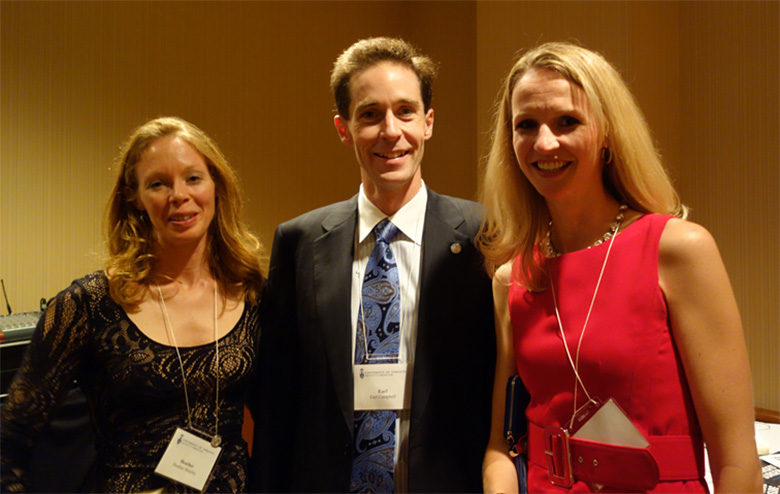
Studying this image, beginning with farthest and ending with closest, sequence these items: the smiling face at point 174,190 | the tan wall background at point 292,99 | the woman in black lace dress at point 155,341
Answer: the tan wall background at point 292,99 → the smiling face at point 174,190 → the woman in black lace dress at point 155,341

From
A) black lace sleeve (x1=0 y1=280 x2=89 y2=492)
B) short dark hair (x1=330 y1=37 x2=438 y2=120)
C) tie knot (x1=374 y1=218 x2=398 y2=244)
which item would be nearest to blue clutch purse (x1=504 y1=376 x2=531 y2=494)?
tie knot (x1=374 y1=218 x2=398 y2=244)

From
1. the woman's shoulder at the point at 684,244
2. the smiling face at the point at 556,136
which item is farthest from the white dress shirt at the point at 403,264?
the woman's shoulder at the point at 684,244

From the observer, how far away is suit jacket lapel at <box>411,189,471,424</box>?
1.64 metres

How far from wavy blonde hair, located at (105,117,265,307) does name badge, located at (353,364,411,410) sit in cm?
47

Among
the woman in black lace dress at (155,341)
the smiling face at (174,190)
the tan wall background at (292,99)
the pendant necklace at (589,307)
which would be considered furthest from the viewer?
the tan wall background at (292,99)

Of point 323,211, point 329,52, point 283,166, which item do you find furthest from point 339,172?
point 323,211

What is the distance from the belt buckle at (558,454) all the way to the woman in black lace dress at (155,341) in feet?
2.87

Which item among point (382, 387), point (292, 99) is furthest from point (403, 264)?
point (292, 99)

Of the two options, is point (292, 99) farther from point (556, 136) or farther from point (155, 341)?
point (556, 136)

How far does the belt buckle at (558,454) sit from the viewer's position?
1.33 meters

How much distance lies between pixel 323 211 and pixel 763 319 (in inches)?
84.1

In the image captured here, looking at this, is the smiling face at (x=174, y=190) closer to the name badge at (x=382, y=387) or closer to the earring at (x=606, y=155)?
the name badge at (x=382, y=387)

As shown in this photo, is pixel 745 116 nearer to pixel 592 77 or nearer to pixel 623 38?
pixel 623 38

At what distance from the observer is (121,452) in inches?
63.1
